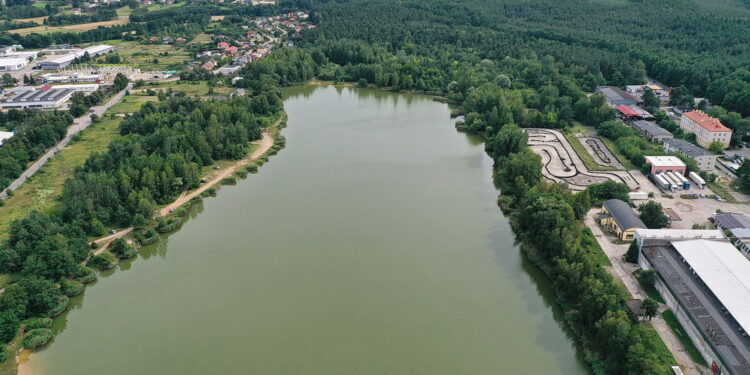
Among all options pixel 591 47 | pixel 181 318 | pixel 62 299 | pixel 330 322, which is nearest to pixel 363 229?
pixel 330 322

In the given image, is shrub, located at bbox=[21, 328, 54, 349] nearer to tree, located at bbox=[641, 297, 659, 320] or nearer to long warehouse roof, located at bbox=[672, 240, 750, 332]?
tree, located at bbox=[641, 297, 659, 320]

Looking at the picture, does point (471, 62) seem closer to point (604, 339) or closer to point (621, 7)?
point (621, 7)

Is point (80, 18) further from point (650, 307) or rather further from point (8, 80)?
point (650, 307)

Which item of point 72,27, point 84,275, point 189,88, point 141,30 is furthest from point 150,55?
point 84,275

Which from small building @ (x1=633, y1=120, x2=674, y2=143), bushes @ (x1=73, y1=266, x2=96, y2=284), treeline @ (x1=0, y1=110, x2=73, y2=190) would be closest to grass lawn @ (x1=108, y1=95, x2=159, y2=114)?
treeline @ (x1=0, y1=110, x2=73, y2=190)

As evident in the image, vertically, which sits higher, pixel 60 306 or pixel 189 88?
pixel 189 88

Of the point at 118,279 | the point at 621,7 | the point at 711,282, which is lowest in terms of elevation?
the point at 118,279
